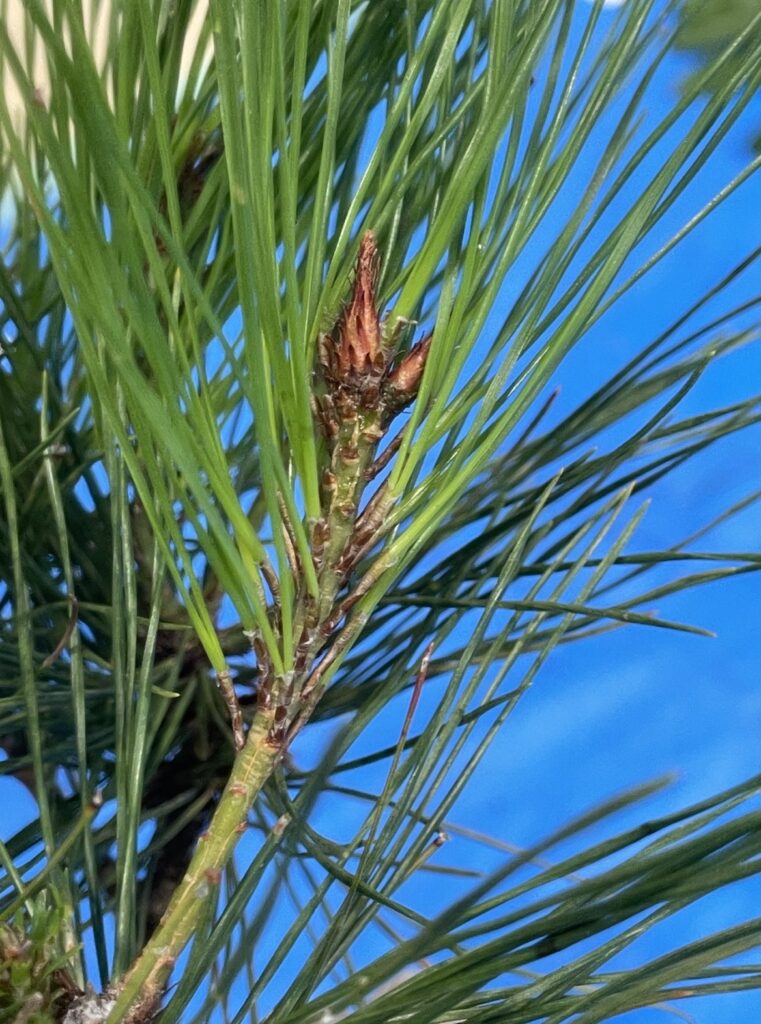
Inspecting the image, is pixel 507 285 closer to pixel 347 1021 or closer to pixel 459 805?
pixel 459 805

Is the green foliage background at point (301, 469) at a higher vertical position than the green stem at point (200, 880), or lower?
higher

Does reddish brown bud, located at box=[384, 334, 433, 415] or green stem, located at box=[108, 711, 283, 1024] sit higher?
reddish brown bud, located at box=[384, 334, 433, 415]

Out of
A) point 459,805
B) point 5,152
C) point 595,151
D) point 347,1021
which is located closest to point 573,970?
point 347,1021

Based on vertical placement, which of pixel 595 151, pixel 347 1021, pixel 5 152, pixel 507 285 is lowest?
pixel 347 1021

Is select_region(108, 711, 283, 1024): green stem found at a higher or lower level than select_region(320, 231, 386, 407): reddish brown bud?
lower
